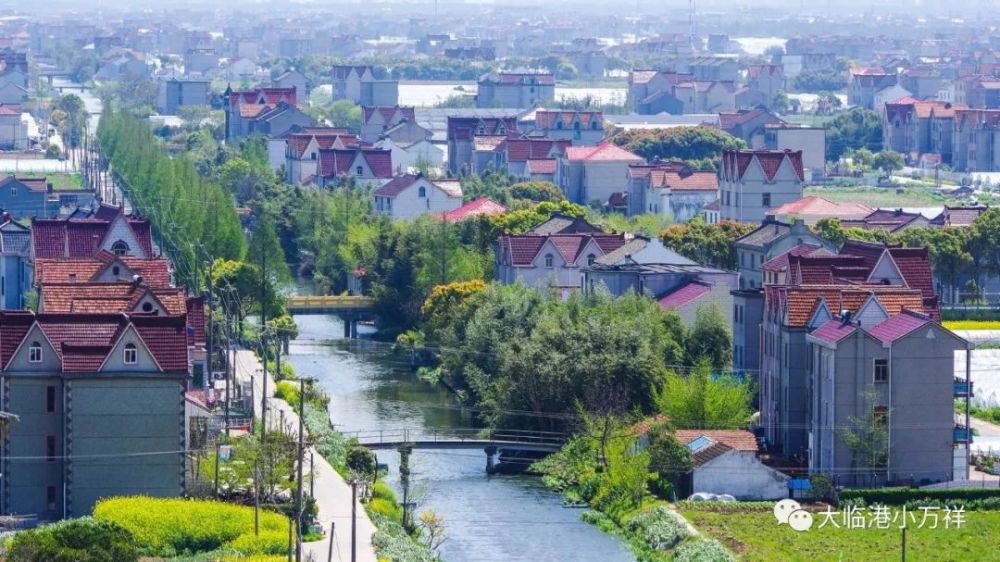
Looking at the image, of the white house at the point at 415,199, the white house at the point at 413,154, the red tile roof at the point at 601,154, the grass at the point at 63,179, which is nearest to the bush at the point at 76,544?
the white house at the point at 415,199

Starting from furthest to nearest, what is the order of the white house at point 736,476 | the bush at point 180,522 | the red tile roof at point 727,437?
the red tile roof at point 727,437 → the white house at point 736,476 → the bush at point 180,522

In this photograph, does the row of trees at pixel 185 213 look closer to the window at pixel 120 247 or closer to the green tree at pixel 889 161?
the window at pixel 120 247

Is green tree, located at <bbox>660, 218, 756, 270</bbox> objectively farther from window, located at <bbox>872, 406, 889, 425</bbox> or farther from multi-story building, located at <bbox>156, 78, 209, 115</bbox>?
multi-story building, located at <bbox>156, 78, 209, 115</bbox>

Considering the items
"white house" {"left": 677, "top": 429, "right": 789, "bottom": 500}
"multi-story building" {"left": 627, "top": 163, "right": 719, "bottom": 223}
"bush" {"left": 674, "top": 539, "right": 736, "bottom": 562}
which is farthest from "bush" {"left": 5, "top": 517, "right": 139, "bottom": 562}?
"multi-story building" {"left": 627, "top": 163, "right": 719, "bottom": 223}

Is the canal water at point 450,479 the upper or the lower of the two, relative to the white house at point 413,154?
lower

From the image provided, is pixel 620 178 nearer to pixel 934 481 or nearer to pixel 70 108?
pixel 70 108

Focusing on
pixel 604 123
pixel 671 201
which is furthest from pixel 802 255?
pixel 604 123

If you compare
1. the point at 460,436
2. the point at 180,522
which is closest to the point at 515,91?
the point at 460,436

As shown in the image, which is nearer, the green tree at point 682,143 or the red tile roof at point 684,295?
the red tile roof at point 684,295
